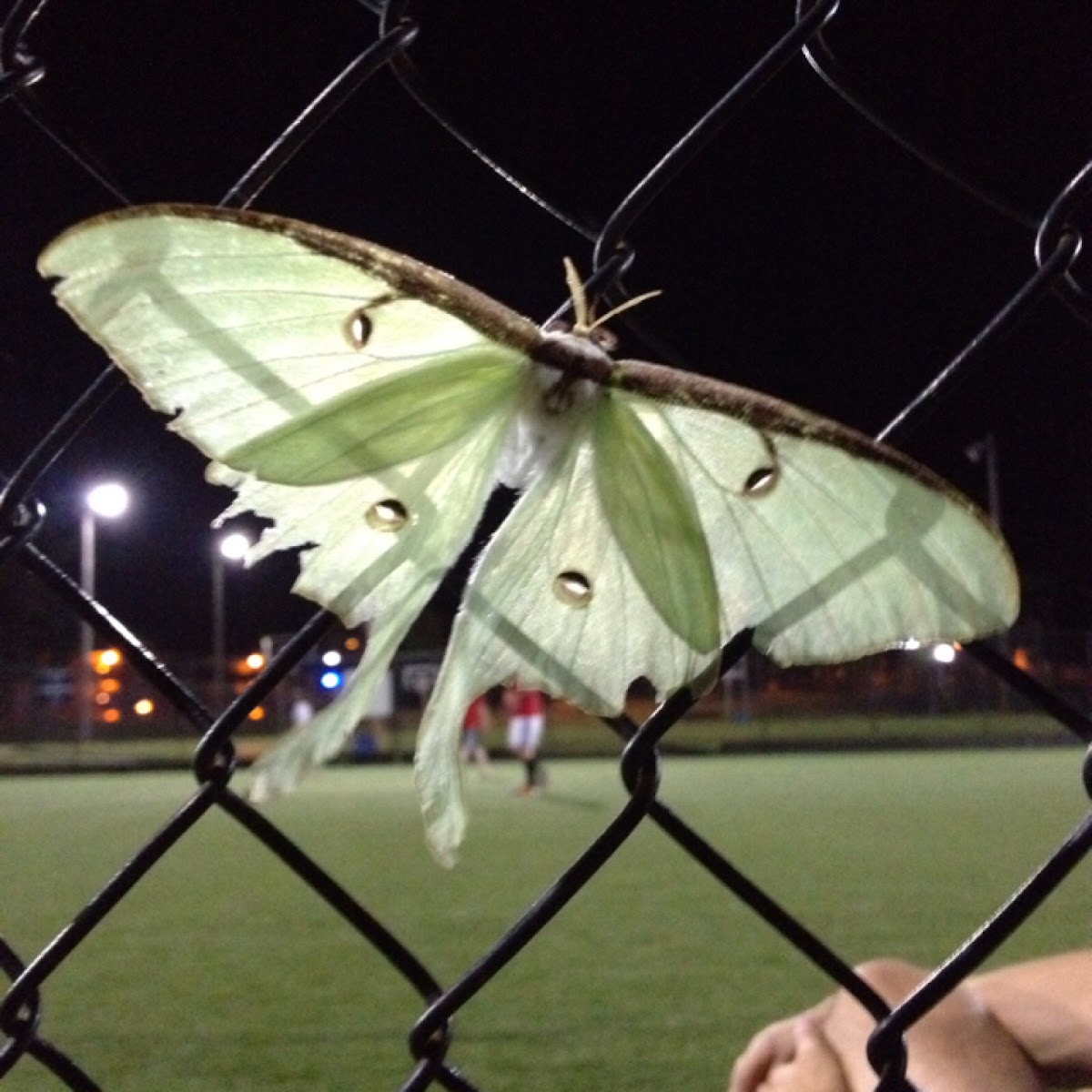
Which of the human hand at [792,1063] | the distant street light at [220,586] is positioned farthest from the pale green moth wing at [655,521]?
the human hand at [792,1063]

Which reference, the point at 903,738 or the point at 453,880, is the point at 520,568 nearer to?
the point at 453,880

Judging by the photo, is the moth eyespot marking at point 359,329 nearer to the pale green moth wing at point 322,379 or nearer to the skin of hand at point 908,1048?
the pale green moth wing at point 322,379

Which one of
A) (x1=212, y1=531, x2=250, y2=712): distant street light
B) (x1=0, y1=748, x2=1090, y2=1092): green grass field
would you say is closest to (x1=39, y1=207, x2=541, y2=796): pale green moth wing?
(x1=212, y1=531, x2=250, y2=712): distant street light

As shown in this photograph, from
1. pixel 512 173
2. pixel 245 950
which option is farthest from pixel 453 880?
pixel 512 173

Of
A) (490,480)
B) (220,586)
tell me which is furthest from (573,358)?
(220,586)

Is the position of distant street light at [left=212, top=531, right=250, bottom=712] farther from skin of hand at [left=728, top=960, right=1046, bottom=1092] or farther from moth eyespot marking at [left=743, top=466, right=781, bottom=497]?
skin of hand at [left=728, top=960, right=1046, bottom=1092]
